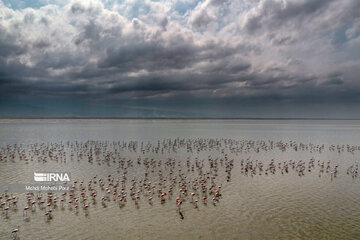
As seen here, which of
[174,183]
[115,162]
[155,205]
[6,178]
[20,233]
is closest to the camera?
[20,233]

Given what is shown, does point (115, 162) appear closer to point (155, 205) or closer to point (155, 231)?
point (155, 205)

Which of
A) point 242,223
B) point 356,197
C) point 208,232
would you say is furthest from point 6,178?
point 356,197

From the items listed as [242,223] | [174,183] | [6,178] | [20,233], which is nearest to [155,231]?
[242,223]

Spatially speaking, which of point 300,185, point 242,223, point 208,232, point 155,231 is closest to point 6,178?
point 155,231

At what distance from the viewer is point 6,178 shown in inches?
1021

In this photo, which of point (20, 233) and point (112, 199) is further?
point (112, 199)

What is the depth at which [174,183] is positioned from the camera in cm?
2436

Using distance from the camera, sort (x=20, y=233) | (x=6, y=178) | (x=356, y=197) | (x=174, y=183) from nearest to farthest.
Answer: (x=20, y=233) → (x=356, y=197) → (x=174, y=183) → (x=6, y=178)

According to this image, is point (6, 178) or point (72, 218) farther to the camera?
point (6, 178)

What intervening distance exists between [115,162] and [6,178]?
13382mm

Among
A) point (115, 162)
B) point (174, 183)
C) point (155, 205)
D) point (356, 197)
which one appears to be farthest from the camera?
point (115, 162)

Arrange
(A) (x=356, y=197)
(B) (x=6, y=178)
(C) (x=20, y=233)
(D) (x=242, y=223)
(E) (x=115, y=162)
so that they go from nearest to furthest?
(C) (x=20, y=233) < (D) (x=242, y=223) < (A) (x=356, y=197) < (B) (x=6, y=178) < (E) (x=115, y=162)

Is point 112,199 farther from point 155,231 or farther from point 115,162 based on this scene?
point 115,162

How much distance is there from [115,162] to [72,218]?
63.5ft
